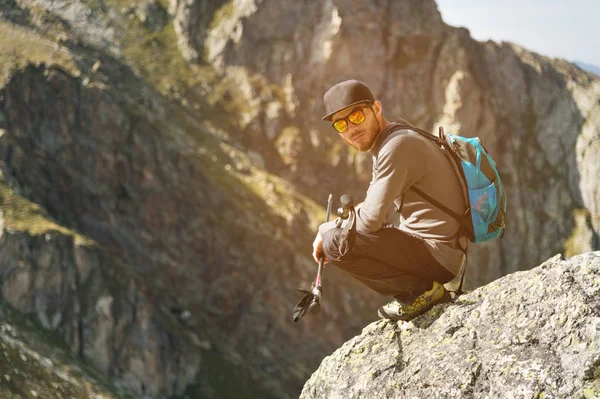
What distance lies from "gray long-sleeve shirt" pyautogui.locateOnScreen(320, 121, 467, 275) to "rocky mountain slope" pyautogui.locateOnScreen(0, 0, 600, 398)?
4437 centimetres

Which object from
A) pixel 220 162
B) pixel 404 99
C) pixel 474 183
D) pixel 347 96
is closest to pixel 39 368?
pixel 347 96

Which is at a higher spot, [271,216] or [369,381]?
[369,381]

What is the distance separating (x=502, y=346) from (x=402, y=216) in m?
2.68

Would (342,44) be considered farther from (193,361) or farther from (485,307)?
(485,307)

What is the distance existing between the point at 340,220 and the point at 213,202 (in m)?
61.2

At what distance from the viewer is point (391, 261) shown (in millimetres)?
8945

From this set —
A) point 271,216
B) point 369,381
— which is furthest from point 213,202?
point 369,381

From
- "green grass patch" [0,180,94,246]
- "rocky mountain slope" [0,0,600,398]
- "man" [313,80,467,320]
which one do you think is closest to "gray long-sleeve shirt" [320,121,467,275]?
"man" [313,80,467,320]

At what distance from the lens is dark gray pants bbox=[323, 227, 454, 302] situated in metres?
8.77

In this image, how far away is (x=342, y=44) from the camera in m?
89.4

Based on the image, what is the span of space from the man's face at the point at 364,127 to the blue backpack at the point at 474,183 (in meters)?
0.37

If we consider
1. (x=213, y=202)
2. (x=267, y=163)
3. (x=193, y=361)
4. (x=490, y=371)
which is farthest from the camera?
(x=267, y=163)

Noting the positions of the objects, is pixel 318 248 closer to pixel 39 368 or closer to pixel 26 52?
pixel 39 368

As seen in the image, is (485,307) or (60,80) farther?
(60,80)
